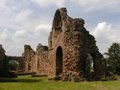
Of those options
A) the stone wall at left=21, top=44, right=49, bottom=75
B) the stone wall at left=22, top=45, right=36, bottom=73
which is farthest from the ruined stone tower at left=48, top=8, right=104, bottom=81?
the stone wall at left=22, top=45, right=36, bottom=73

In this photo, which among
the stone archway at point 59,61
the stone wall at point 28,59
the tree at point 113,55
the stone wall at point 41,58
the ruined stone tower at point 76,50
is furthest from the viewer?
the stone wall at point 28,59

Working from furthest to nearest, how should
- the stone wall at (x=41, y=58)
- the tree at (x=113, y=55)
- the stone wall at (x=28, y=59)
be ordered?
1. the stone wall at (x=28, y=59)
2. the stone wall at (x=41, y=58)
3. the tree at (x=113, y=55)

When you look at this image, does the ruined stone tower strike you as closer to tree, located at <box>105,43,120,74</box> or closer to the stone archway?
the stone archway

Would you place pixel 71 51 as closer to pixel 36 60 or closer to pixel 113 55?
pixel 113 55

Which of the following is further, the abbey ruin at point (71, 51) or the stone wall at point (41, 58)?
the stone wall at point (41, 58)

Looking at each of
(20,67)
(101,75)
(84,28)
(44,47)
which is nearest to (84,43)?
(84,28)

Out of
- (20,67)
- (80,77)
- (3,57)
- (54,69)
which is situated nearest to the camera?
(80,77)

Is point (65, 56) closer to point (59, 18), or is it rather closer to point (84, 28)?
point (84, 28)

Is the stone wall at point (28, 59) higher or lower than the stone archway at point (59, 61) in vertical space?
higher

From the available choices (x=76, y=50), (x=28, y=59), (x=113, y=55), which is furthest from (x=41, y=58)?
(x=76, y=50)

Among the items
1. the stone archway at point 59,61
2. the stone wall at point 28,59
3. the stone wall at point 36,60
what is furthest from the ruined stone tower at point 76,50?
the stone wall at point 28,59

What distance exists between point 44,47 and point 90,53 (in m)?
19.5

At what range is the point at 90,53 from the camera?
99.6 feet

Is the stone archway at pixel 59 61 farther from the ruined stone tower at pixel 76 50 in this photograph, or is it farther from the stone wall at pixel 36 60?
the stone wall at pixel 36 60
